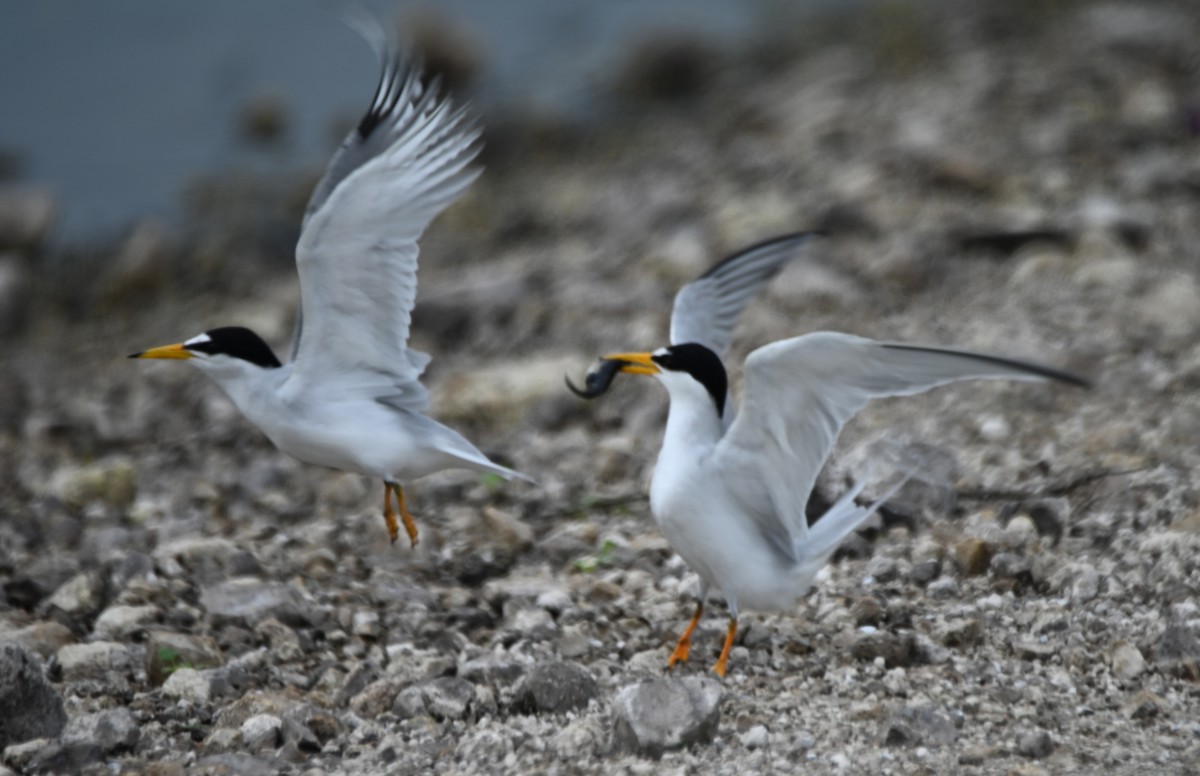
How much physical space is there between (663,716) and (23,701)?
5.42ft

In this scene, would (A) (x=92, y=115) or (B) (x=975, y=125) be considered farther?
(A) (x=92, y=115)

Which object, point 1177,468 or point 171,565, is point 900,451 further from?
point 171,565

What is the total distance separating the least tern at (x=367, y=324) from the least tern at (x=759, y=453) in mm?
987

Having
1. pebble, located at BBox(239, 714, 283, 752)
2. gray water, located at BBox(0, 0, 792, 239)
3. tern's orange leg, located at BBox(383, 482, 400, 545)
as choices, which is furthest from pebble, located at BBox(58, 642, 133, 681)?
gray water, located at BBox(0, 0, 792, 239)

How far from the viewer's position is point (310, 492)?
261 inches

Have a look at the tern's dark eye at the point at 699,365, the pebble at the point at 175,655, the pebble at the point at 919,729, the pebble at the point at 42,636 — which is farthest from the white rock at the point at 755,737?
the pebble at the point at 42,636

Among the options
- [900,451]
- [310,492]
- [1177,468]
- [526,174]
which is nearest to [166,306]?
[526,174]

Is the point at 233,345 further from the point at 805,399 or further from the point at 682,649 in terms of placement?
the point at 805,399

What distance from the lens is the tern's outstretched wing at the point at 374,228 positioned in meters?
5.12

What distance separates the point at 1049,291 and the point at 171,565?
4327 mm

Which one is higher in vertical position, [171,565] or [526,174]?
[171,565]

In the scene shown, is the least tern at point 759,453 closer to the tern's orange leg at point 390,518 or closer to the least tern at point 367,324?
the least tern at point 367,324

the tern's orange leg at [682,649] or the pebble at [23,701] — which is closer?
the pebble at [23,701]

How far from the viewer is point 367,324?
213 inches
